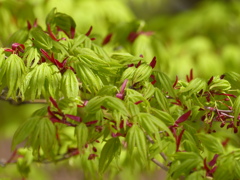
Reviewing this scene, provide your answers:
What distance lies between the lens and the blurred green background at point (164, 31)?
8.66 ft

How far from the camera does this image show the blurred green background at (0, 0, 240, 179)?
264 cm

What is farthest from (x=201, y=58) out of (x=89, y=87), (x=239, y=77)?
(x=89, y=87)

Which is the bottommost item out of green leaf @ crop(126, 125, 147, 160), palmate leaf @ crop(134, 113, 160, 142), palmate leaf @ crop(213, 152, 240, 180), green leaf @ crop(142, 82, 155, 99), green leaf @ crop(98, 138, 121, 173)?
palmate leaf @ crop(213, 152, 240, 180)

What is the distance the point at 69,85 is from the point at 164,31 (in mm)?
3134

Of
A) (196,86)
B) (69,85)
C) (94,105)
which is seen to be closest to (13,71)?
(69,85)

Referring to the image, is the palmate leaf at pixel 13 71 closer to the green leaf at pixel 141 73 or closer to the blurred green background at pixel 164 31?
the green leaf at pixel 141 73

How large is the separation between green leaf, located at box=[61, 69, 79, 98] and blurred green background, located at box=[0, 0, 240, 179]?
96cm

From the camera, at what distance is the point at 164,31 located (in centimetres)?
446

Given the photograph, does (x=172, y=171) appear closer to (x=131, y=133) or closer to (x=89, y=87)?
(x=131, y=133)

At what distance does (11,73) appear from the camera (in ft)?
4.79

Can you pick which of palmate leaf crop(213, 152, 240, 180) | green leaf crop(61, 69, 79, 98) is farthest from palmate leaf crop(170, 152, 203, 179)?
green leaf crop(61, 69, 79, 98)

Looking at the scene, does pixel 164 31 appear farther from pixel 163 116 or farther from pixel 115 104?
pixel 115 104

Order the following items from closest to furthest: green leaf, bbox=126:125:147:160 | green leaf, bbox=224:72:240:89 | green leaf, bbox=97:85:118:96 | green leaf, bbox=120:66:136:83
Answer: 1. green leaf, bbox=126:125:147:160
2. green leaf, bbox=97:85:118:96
3. green leaf, bbox=120:66:136:83
4. green leaf, bbox=224:72:240:89

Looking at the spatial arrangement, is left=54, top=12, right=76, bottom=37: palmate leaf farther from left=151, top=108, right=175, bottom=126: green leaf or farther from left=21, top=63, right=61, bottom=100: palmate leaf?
left=151, top=108, right=175, bottom=126: green leaf
